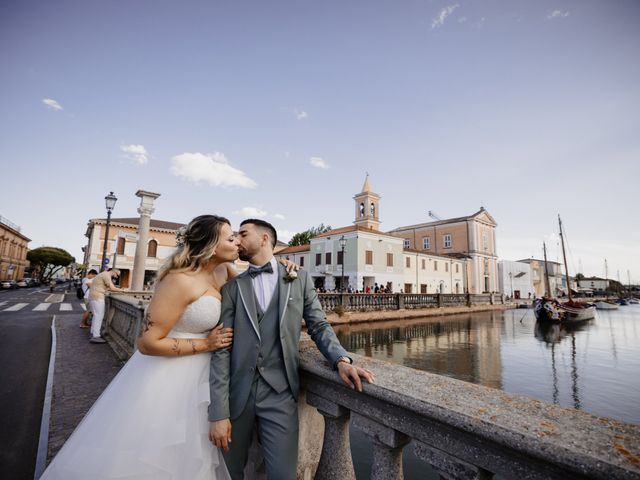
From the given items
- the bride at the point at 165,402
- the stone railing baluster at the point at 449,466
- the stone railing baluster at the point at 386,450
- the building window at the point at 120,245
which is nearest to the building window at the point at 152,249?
the building window at the point at 120,245

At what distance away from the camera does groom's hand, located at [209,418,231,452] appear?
5.31ft

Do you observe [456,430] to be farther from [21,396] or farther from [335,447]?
[21,396]

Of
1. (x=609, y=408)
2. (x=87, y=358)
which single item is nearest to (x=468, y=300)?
(x=609, y=408)

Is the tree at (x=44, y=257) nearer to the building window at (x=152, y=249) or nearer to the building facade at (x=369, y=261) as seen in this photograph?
the building window at (x=152, y=249)

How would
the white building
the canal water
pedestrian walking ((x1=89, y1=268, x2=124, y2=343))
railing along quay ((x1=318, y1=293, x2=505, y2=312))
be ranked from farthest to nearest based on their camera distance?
the white building
railing along quay ((x1=318, y1=293, x2=505, y2=312))
the canal water
pedestrian walking ((x1=89, y1=268, x2=124, y2=343))

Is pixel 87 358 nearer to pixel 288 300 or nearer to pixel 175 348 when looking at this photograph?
pixel 175 348

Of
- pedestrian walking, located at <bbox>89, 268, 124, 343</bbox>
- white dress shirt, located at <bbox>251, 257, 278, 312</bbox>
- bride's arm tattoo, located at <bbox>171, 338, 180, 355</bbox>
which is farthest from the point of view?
pedestrian walking, located at <bbox>89, 268, 124, 343</bbox>

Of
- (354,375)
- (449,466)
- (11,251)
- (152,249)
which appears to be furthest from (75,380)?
(11,251)

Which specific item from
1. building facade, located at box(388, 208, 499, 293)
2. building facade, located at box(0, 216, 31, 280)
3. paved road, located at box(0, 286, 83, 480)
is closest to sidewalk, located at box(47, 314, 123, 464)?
paved road, located at box(0, 286, 83, 480)

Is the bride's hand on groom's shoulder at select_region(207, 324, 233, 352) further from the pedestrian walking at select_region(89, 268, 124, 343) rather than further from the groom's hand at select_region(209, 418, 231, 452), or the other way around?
the pedestrian walking at select_region(89, 268, 124, 343)

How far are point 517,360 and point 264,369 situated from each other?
13659 mm

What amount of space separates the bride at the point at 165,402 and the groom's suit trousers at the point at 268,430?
0.41 feet

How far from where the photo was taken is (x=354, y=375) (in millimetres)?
1492

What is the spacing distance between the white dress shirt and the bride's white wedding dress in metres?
0.40
